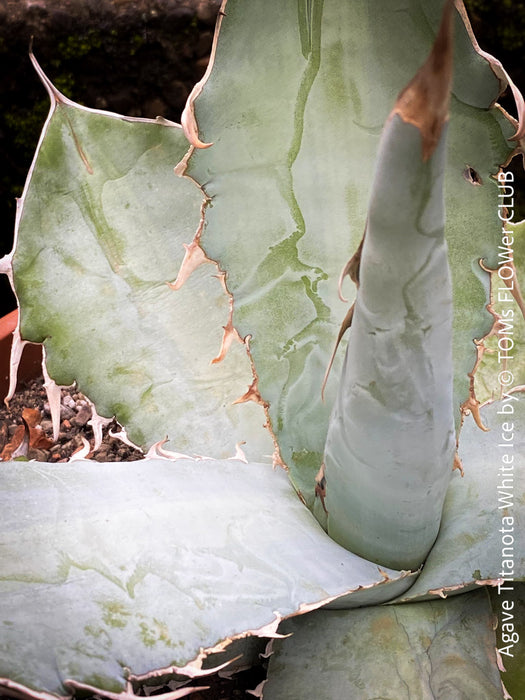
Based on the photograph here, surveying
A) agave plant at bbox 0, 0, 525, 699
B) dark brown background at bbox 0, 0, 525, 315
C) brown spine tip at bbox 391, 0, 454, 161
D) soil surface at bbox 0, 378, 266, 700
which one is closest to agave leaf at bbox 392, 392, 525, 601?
agave plant at bbox 0, 0, 525, 699

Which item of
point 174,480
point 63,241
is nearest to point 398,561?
point 174,480

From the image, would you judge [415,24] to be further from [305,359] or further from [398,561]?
[398,561]

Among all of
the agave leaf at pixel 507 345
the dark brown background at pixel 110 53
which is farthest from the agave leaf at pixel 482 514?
the dark brown background at pixel 110 53

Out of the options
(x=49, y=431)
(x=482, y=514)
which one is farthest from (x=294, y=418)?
(x=49, y=431)

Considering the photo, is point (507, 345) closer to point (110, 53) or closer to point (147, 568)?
point (147, 568)

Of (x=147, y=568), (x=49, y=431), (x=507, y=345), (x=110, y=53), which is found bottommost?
(x=49, y=431)
